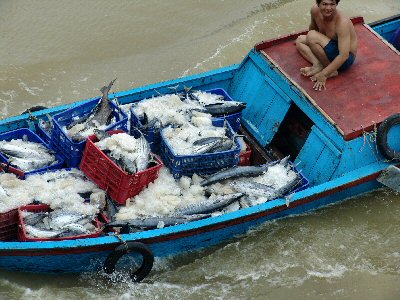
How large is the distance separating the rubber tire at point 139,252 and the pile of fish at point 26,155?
1583 mm

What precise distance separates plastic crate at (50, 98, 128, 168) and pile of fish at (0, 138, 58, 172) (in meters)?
0.17

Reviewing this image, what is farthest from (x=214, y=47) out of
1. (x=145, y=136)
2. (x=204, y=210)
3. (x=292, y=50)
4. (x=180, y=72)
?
(x=204, y=210)

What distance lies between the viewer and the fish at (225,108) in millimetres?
8086

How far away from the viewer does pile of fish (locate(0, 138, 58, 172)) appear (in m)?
7.25

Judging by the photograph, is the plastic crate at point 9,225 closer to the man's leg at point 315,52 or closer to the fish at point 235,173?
the fish at point 235,173

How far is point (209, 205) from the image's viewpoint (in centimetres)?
716

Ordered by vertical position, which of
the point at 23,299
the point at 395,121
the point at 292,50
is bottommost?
the point at 23,299

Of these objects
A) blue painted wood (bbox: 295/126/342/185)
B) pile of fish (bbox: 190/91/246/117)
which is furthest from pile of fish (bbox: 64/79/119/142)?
blue painted wood (bbox: 295/126/342/185)

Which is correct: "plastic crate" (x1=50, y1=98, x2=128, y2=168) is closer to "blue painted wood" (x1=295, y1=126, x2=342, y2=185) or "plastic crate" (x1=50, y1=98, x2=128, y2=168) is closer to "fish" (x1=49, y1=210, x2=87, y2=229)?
"fish" (x1=49, y1=210, x2=87, y2=229)

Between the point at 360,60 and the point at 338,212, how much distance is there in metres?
2.24

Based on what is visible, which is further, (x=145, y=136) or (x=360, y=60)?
(x=360, y=60)

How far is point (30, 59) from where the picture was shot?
445 inches

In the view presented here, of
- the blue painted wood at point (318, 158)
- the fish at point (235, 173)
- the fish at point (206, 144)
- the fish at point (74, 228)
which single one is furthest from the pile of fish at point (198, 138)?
the fish at point (74, 228)

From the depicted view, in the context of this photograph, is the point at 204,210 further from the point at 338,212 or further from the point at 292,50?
the point at 292,50
